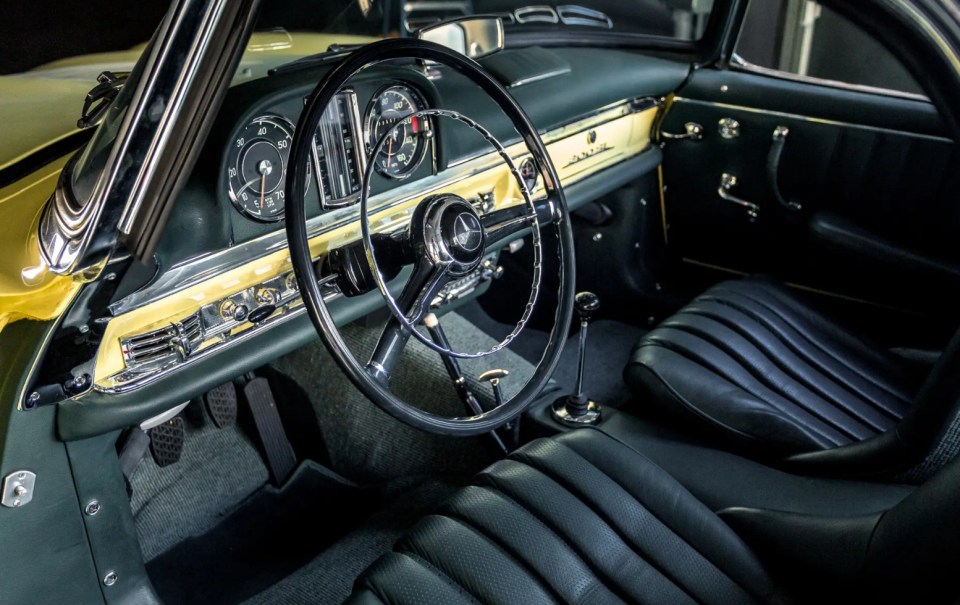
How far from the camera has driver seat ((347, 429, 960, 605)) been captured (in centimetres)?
119

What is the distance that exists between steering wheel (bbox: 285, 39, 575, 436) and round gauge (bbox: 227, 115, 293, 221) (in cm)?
20

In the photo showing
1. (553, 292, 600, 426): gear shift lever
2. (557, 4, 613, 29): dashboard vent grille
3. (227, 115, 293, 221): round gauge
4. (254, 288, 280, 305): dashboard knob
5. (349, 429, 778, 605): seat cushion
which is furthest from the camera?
(557, 4, 613, 29): dashboard vent grille

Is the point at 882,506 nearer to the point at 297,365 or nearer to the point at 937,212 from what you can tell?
the point at 937,212

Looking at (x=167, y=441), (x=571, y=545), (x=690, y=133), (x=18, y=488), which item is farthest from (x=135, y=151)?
(x=690, y=133)

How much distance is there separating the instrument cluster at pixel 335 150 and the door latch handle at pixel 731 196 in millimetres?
1113

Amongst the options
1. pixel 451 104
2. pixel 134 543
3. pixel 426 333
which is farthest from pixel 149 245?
pixel 426 333

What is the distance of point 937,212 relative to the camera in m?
2.11

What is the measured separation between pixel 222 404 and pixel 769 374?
125 cm

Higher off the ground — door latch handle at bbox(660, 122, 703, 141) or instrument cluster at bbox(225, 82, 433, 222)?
instrument cluster at bbox(225, 82, 433, 222)

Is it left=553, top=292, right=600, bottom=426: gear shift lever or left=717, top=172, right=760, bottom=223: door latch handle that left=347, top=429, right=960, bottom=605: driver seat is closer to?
left=553, top=292, right=600, bottom=426: gear shift lever

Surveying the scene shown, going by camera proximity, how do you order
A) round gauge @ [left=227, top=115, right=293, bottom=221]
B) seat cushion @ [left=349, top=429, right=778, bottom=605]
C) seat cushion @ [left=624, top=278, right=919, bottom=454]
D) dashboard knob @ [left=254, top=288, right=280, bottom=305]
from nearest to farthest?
seat cushion @ [left=349, top=429, right=778, bottom=605] < round gauge @ [left=227, top=115, right=293, bottom=221] < dashboard knob @ [left=254, top=288, right=280, bottom=305] < seat cushion @ [left=624, top=278, right=919, bottom=454]

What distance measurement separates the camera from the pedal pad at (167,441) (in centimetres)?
190

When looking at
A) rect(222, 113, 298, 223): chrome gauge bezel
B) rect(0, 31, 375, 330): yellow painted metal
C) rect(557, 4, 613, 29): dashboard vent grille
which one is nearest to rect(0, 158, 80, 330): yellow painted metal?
rect(0, 31, 375, 330): yellow painted metal

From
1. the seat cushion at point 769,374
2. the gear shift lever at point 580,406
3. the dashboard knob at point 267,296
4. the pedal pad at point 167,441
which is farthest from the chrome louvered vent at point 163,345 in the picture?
the seat cushion at point 769,374
